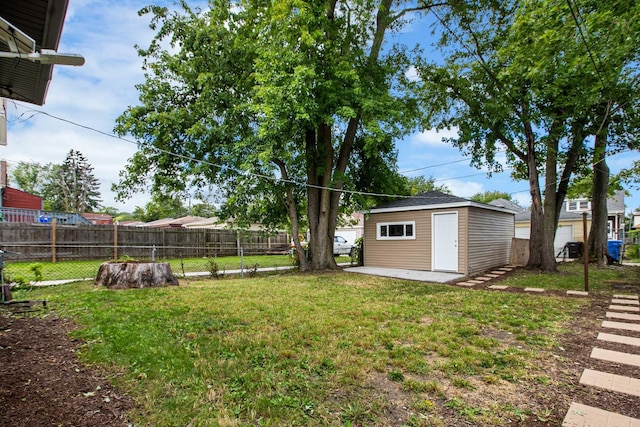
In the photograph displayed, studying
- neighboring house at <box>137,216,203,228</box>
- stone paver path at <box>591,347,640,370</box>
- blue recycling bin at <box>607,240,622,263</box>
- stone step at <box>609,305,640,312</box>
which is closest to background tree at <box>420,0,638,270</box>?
blue recycling bin at <box>607,240,622,263</box>

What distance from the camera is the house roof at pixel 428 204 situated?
31.9 ft

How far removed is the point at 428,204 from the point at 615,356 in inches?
290

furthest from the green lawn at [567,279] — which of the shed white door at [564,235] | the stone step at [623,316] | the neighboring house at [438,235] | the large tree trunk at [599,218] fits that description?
the shed white door at [564,235]

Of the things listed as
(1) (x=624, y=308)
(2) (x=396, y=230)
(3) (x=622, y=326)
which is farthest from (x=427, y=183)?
(3) (x=622, y=326)

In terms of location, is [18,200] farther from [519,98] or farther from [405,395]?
[519,98]

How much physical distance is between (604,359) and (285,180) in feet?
28.4

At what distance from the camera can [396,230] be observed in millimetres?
11477

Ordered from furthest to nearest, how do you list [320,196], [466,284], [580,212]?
[580,212] < [320,196] < [466,284]

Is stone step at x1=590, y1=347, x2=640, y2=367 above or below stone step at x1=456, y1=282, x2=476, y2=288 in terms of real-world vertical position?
above

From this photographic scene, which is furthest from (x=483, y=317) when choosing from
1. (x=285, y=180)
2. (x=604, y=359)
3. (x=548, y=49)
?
(x=285, y=180)

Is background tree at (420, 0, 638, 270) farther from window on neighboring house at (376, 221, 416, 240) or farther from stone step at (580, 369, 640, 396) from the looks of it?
stone step at (580, 369, 640, 396)

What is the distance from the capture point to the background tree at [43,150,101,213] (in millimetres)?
38656

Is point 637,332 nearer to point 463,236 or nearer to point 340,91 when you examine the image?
point 463,236

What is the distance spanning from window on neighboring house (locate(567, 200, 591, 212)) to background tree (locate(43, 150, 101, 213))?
170 feet
